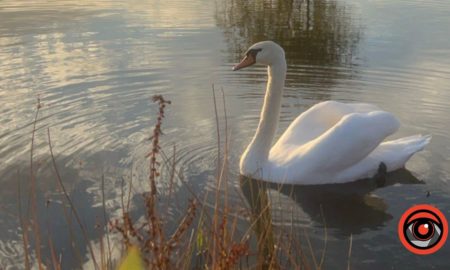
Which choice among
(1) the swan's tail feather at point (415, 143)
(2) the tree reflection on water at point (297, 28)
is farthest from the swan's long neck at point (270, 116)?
(2) the tree reflection on water at point (297, 28)

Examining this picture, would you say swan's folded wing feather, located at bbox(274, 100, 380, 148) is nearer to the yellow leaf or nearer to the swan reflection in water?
the swan reflection in water

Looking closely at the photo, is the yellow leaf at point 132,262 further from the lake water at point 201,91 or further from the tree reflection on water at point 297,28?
the tree reflection on water at point 297,28

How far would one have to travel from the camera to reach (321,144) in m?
6.57

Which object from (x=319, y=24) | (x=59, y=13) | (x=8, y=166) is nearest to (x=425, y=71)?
(x=319, y=24)

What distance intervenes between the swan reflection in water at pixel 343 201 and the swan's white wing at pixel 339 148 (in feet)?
0.56

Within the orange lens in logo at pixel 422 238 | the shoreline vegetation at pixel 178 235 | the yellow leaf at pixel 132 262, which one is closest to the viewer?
the yellow leaf at pixel 132 262

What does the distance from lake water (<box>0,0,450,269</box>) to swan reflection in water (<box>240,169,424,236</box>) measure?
22mm

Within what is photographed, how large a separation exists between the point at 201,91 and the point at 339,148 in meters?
4.32

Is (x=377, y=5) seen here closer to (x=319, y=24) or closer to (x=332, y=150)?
(x=319, y=24)

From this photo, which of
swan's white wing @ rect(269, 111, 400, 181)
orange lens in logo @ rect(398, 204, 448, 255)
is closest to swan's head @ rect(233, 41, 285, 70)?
swan's white wing @ rect(269, 111, 400, 181)

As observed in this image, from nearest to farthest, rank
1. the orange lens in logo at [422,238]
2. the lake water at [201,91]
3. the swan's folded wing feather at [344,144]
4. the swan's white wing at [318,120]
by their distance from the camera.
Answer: the orange lens in logo at [422,238] < the lake water at [201,91] < the swan's folded wing feather at [344,144] < the swan's white wing at [318,120]

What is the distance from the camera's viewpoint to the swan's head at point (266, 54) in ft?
23.6

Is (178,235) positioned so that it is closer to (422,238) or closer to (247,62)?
(422,238)

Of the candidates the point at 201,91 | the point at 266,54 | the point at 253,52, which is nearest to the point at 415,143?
the point at 266,54
